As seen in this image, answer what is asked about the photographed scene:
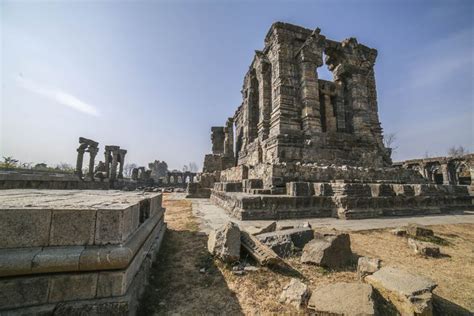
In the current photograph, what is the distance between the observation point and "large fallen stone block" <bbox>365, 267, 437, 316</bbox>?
168 centimetres

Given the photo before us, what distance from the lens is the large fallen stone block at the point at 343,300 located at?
1611 mm

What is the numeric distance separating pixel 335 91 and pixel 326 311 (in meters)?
11.8

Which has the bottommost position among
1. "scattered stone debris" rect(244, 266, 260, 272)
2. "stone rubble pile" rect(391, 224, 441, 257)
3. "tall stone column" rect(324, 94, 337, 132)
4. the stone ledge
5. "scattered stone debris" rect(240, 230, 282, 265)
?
"scattered stone debris" rect(244, 266, 260, 272)

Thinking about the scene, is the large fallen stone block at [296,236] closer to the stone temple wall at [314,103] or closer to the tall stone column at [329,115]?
the stone temple wall at [314,103]

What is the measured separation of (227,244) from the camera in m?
2.84

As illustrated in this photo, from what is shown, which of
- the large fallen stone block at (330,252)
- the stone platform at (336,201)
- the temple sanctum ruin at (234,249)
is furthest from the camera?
the stone platform at (336,201)

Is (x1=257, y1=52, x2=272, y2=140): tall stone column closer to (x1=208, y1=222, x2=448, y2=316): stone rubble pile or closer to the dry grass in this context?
the dry grass

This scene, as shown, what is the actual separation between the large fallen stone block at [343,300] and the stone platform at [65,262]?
1.55 metres

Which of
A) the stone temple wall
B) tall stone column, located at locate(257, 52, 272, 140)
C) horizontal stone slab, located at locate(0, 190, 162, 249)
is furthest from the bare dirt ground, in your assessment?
tall stone column, located at locate(257, 52, 272, 140)

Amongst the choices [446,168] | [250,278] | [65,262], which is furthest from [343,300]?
[446,168]

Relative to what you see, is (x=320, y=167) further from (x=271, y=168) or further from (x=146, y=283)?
(x=146, y=283)

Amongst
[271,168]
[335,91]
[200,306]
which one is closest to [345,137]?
[335,91]

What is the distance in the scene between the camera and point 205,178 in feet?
46.2

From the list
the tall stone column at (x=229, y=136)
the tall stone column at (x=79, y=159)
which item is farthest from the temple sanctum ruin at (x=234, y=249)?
the tall stone column at (x=79, y=159)
